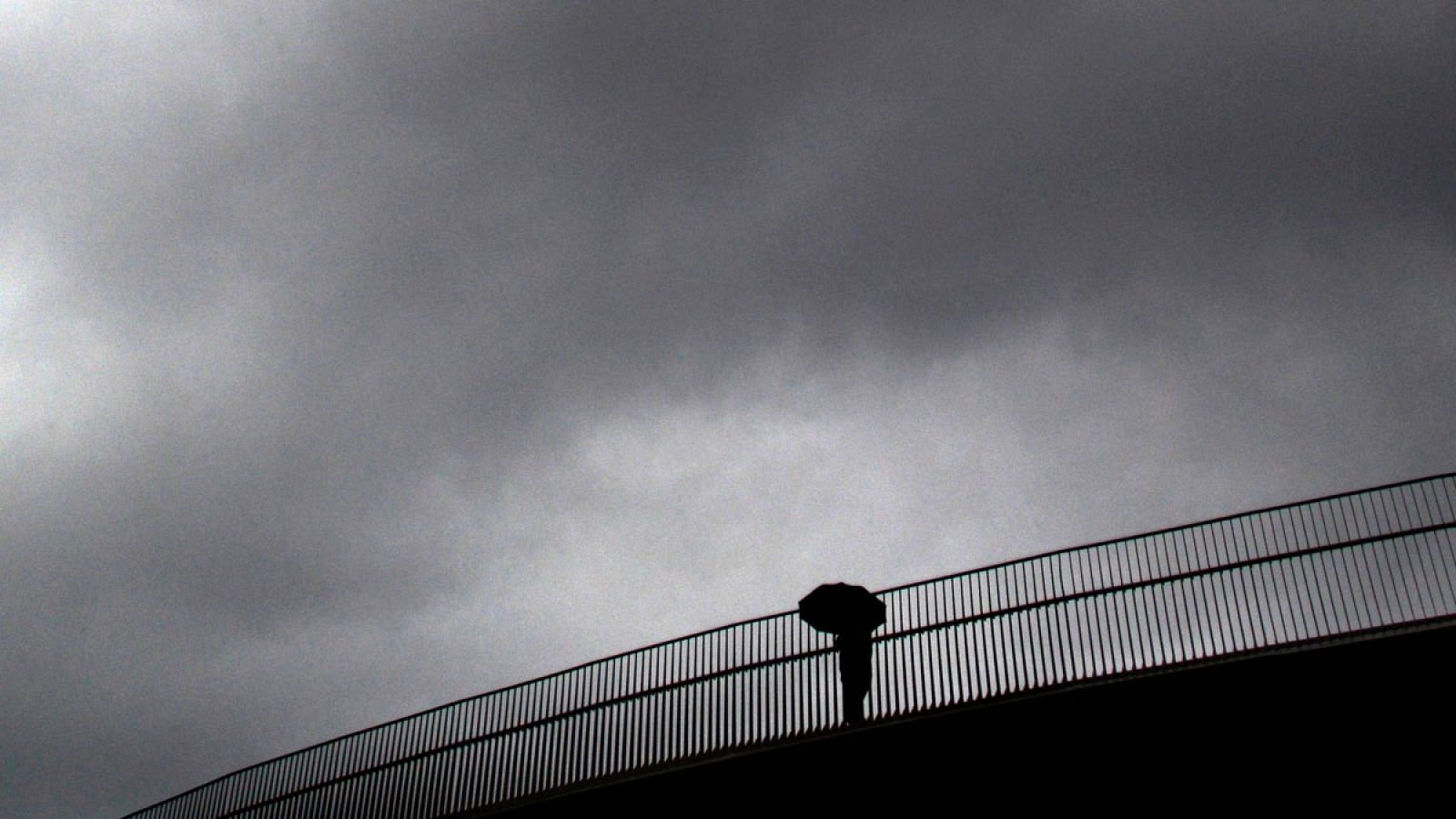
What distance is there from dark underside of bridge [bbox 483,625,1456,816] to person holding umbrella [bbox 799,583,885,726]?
7.02 feet

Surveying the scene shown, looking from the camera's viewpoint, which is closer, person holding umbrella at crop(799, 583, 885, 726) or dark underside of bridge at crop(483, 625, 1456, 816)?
dark underside of bridge at crop(483, 625, 1456, 816)

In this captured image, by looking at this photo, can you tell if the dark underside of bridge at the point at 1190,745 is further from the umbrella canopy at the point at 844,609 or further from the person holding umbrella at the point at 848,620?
the umbrella canopy at the point at 844,609

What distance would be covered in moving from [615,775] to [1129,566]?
33.9 feet

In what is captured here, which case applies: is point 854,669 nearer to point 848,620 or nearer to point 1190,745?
point 848,620

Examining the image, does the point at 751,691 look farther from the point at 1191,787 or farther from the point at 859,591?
the point at 1191,787

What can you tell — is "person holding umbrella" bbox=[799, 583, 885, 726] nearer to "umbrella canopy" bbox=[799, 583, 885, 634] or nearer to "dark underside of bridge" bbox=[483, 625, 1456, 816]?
"umbrella canopy" bbox=[799, 583, 885, 634]

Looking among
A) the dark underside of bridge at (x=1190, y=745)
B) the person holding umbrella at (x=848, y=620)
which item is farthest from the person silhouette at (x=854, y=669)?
the dark underside of bridge at (x=1190, y=745)

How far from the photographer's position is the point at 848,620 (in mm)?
24969

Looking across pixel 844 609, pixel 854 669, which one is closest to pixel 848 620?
pixel 844 609

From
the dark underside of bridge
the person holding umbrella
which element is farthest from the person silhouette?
the dark underside of bridge

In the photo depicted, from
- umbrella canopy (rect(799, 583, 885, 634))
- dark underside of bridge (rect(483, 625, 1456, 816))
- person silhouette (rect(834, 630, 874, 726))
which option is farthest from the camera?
umbrella canopy (rect(799, 583, 885, 634))

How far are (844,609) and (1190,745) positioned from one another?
696cm

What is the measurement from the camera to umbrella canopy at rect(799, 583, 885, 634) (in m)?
25.0

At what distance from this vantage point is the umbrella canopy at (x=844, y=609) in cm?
2495
